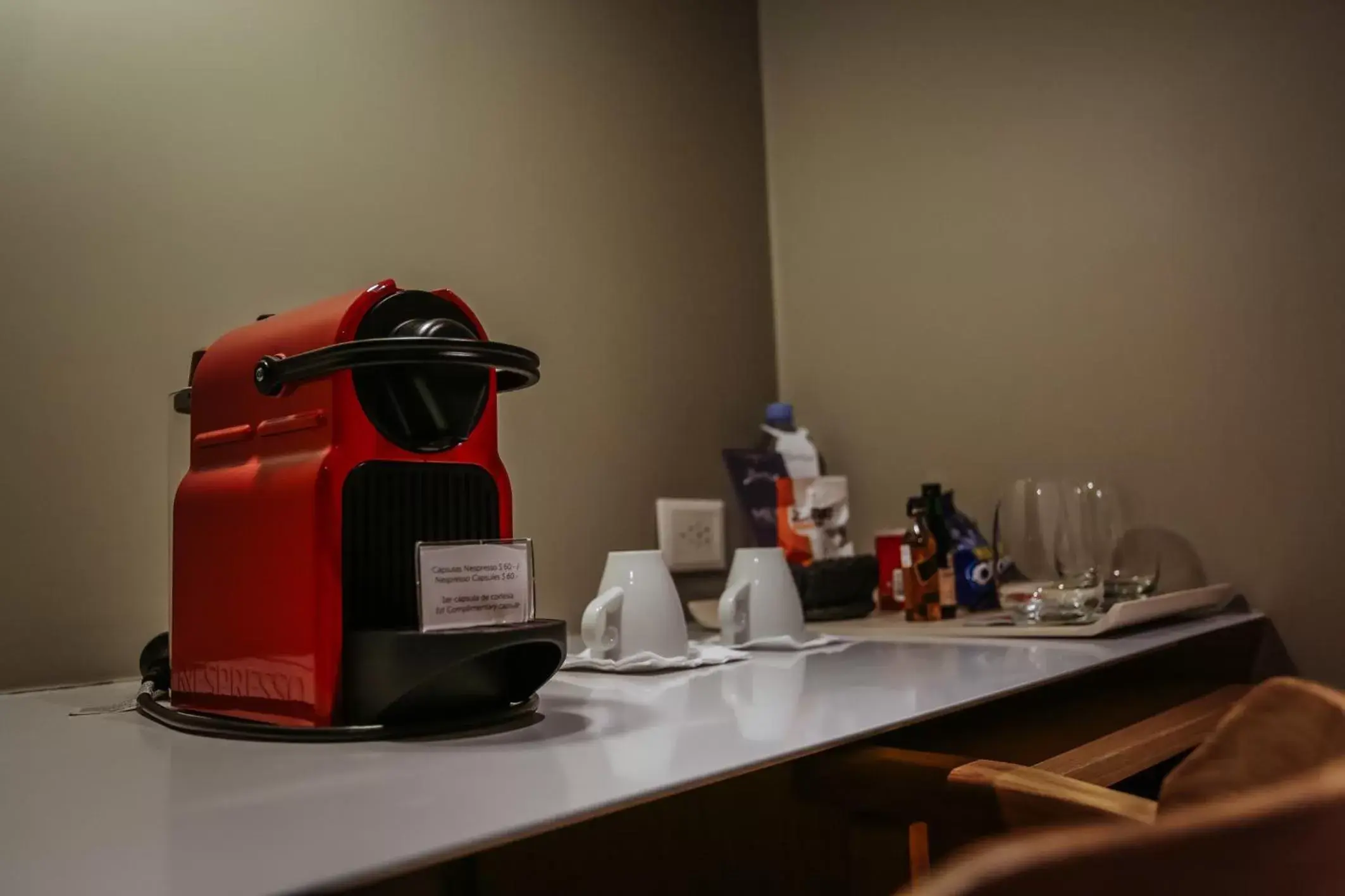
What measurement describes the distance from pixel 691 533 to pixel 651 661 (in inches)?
24.6

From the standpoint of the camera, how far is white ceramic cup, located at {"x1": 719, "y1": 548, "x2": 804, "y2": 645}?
1.11 meters

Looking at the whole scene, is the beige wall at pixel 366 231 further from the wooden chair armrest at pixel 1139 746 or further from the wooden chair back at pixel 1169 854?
the wooden chair back at pixel 1169 854

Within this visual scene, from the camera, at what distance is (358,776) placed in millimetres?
559

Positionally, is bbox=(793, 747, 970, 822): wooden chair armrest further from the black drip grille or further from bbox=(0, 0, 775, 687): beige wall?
bbox=(0, 0, 775, 687): beige wall

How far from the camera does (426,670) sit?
0.65 metres

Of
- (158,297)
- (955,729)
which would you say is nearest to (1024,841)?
(955,729)

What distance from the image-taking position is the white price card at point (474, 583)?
0.67 metres

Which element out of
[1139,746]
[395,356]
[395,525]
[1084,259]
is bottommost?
[1139,746]

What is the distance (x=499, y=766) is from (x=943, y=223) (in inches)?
50.9

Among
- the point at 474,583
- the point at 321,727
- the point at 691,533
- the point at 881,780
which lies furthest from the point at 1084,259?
the point at 321,727

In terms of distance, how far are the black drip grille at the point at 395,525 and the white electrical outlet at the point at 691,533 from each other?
2.57 feet

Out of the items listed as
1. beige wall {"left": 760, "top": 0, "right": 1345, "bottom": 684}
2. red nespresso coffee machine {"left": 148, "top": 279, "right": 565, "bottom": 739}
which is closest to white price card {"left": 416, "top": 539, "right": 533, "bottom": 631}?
red nespresso coffee machine {"left": 148, "top": 279, "right": 565, "bottom": 739}

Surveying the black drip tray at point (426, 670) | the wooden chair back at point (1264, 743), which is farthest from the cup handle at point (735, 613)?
the wooden chair back at point (1264, 743)

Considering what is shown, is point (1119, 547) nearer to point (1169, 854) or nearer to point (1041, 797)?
point (1041, 797)
